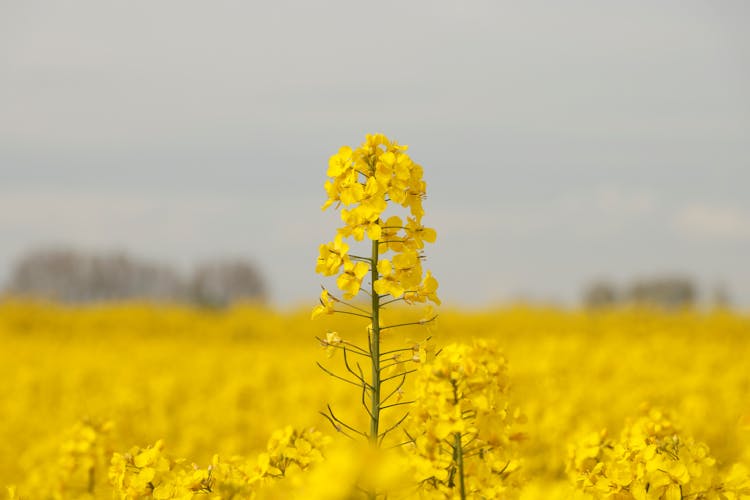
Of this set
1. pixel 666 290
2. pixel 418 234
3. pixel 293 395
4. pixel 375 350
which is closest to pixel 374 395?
pixel 375 350

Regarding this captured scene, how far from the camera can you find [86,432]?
2.86 m

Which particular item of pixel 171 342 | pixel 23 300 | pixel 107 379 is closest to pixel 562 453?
pixel 107 379

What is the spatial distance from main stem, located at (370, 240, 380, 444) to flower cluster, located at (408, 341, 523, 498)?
83mm

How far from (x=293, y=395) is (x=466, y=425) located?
5.43 metres

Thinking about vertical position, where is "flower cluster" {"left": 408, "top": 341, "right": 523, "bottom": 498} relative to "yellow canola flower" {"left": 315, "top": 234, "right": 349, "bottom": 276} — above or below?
below

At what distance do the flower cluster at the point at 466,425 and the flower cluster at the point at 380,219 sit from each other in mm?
184

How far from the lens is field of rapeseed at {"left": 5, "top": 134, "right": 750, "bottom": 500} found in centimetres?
169

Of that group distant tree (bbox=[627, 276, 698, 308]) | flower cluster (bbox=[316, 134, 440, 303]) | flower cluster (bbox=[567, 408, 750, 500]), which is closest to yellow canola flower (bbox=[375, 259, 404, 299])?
flower cluster (bbox=[316, 134, 440, 303])

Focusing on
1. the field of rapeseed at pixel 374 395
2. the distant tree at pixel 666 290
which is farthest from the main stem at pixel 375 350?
the distant tree at pixel 666 290

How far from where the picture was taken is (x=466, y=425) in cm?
163

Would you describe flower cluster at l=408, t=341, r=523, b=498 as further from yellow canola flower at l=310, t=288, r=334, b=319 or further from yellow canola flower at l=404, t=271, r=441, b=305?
yellow canola flower at l=310, t=288, r=334, b=319

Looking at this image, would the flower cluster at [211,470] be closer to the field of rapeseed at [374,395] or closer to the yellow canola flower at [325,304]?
the field of rapeseed at [374,395]

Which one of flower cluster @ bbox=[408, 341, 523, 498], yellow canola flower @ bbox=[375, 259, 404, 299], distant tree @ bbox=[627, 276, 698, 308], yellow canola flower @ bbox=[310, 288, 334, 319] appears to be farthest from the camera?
distant tree @ bbox=[627, 276, 698, 308]

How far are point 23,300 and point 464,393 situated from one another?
514 inches
